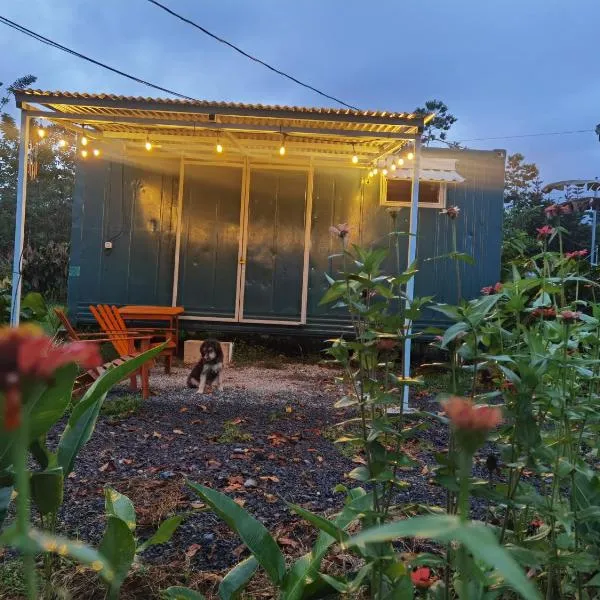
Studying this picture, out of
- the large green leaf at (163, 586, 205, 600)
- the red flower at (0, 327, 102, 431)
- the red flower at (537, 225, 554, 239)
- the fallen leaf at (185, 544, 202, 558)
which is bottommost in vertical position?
the fallen leaf at (185, 544, 202, 558)

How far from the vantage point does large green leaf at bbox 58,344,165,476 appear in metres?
1.53

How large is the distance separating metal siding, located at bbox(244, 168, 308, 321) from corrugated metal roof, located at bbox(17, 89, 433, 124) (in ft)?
7.69

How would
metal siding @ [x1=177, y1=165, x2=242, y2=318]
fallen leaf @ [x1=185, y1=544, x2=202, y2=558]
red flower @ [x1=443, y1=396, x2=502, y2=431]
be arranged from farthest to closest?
metal siding @ [x1=177, y1=165, x2=242, y2=318] → fallen leaf @ [x1=185, y1=544, x2=202, y2=558] → red flower @ [x1=443, y1=396, x2=502, y2=431]

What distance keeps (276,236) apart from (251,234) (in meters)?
0.34

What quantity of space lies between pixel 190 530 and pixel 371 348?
139 centimetres

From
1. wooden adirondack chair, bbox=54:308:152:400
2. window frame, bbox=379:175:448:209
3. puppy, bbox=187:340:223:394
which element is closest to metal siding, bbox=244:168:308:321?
window frame, bbox=379:175:448:209

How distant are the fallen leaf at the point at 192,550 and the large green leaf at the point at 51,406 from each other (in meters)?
1.22

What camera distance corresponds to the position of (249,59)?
9516 millimetres

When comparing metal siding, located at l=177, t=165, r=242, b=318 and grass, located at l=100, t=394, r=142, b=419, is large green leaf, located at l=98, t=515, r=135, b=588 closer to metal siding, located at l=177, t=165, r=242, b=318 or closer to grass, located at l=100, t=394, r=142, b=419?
grass, located at l=100, t=394, r=142, b=419

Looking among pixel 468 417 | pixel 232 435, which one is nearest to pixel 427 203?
pixel 232 435

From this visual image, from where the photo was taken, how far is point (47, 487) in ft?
4.72

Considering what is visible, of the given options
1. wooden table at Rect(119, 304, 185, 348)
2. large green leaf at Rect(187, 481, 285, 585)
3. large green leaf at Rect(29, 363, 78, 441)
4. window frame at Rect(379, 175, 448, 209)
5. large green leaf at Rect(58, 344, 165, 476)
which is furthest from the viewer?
window frame at Rect(379, 175, 448, 209)

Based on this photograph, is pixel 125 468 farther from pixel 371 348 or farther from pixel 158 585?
pixel 371 348

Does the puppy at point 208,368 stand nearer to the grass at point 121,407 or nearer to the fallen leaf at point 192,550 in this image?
→ the grass at point 121,407
